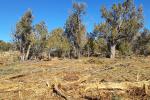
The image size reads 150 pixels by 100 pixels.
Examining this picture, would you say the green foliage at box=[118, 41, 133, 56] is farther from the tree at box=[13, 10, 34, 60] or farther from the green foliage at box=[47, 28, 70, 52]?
the tree at box=[13, 10, 34, 60]

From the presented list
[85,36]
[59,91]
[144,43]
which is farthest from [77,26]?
[59,91]

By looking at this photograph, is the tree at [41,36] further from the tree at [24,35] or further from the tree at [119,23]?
the tree at [119,23]

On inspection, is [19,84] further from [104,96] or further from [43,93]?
[104,96]

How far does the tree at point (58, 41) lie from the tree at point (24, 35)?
4205 millimetres

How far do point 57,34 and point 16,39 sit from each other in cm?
978

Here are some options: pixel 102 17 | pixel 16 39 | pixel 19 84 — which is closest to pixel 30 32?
pixel 16 39

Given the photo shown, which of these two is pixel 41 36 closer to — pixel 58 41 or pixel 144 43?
pixel 58 41

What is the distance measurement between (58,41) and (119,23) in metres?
15.4

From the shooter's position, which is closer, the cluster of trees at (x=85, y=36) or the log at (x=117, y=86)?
the log at (x=117, y=86)

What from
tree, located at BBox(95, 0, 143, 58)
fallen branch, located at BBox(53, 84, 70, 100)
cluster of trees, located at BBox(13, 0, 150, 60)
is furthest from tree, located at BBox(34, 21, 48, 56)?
fallen branch, located at BBox(53, 84, 70, 100)

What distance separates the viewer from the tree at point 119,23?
50.0 m

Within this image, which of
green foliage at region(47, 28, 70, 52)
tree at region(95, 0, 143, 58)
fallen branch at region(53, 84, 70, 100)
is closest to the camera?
fallen branch at region(53, 84, 70, 100)

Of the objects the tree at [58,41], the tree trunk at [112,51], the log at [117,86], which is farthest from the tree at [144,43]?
the log at [117,86]

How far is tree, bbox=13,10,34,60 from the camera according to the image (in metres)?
56.0
